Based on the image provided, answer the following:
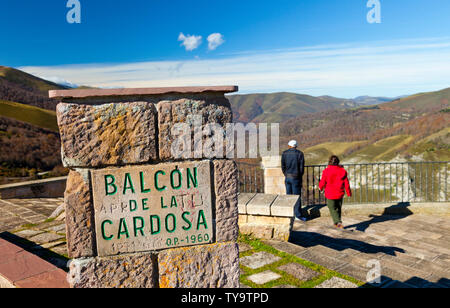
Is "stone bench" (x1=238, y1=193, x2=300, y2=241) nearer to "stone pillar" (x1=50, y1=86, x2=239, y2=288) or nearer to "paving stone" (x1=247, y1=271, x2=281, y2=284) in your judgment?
"paving stone" (x1=247, y1=271, x2=281, y2=284)

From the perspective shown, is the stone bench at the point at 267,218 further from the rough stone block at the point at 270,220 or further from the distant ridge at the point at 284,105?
the distant ridge at the point at 284,105

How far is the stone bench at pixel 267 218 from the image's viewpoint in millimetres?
5070

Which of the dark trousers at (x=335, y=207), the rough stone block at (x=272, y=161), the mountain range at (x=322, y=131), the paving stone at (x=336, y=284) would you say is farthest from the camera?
the mountain range at (x=322, y=131)

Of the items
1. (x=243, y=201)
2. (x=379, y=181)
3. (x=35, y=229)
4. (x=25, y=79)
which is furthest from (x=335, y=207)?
(x=25, y=79)

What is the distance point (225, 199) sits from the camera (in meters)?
2.33

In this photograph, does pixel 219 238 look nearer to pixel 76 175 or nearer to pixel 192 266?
pixel 192 266

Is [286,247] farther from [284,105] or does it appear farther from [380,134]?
[284,105]

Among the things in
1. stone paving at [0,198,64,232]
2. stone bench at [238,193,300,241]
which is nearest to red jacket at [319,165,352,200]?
stone bench at [238,193,300,241]

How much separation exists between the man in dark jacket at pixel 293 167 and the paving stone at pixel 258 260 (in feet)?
8.55

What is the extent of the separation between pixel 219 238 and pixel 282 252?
7.22ft

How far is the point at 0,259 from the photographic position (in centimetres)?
356

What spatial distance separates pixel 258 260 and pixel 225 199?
1997 mm

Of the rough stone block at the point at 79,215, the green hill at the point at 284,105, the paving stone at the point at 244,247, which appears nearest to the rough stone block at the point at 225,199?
the rough stone block at the point at 79,215
